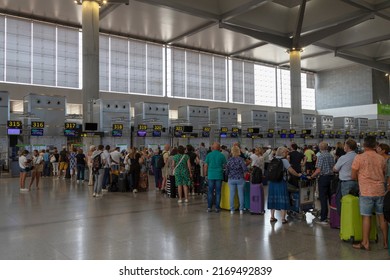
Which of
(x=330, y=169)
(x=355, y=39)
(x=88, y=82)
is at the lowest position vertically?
(x=330, y=169)

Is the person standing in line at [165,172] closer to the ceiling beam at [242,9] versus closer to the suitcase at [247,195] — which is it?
the suitcase at [247,195]

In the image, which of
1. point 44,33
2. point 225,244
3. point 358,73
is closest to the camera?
point 225,244

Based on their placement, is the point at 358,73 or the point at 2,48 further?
the point at 358,73

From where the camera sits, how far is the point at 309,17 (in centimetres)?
3023

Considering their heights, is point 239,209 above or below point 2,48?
below

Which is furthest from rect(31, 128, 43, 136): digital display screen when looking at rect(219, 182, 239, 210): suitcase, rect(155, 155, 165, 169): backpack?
rect(219, 182, 239, 210): suitcase

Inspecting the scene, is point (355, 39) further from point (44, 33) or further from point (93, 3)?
point (44, 33)

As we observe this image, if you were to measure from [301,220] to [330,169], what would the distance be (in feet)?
4.44

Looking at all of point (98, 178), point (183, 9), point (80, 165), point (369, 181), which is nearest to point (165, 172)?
point (98, 178)

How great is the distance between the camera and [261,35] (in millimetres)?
30875

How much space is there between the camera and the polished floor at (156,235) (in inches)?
208

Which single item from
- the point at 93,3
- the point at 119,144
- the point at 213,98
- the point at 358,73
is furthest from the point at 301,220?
the point at 358,73

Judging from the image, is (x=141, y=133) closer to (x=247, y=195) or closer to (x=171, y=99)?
(x=247, y=195)

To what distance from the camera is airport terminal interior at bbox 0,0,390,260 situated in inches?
247
